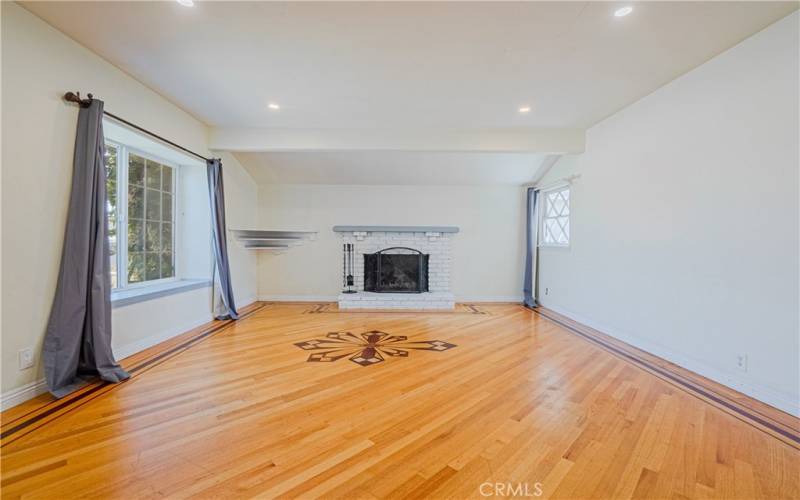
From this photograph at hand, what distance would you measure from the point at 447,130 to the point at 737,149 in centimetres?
268

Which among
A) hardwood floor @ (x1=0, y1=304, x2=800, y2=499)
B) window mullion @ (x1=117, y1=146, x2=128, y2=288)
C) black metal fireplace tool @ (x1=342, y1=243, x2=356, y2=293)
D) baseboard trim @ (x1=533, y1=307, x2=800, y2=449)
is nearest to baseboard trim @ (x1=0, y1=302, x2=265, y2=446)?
hardwood floor @ (x1=0, y1=304, x2=800, y2=499)

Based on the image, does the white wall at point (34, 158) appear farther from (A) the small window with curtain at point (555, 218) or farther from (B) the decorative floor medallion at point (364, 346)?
(A) the small window with curtain at point (555, 218)

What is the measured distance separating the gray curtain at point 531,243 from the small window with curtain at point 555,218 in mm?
133

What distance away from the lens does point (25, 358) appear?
205cm

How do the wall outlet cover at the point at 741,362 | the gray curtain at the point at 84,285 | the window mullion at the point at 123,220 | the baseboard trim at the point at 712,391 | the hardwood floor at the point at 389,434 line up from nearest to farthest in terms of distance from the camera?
the hardwood floor at the point at 389,434, the baseboard trim at the point at 712,391, the gray curtain at the point at 84,285, the wall outlet cover at the point at 741,362, the window mullion at the point at 123,220

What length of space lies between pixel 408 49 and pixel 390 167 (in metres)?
2.73

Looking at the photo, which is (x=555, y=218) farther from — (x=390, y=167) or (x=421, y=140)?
(x=390, y=167)

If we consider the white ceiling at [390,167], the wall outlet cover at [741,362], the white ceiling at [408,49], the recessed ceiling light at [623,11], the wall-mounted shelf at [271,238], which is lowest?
the wall outlet cover at [741,362]

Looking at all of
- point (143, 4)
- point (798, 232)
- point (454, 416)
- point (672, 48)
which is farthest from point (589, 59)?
point (143, 4)

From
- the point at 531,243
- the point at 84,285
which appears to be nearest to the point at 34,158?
the point at 84,285

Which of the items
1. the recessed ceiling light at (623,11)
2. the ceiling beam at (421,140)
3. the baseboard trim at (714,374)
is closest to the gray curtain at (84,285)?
the ceiling beam at (421,140)

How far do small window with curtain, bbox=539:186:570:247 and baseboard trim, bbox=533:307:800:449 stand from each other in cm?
179

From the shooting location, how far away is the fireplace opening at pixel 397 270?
5.51 metres

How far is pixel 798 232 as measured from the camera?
2.01 m
